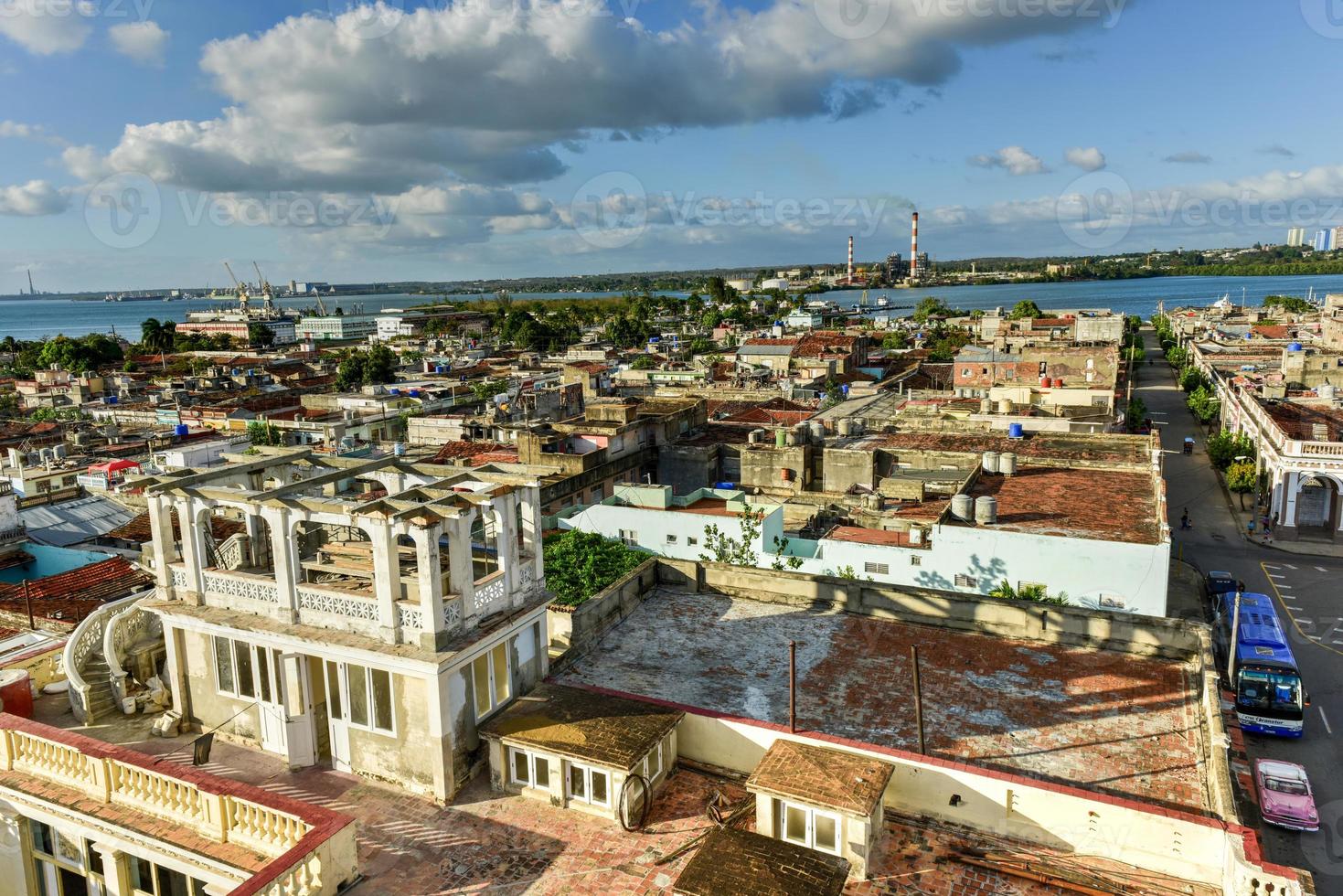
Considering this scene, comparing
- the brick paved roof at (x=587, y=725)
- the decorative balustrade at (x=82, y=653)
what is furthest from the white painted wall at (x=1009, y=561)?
the decorative balustrade at (x=82, y=653)

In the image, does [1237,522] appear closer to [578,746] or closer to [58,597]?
[578,746]

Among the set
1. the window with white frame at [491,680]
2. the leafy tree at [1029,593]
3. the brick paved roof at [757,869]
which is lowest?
the leafy tree at [1029,593]

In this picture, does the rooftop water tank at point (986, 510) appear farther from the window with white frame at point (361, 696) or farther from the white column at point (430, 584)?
the window with white frame at point (361, 696)

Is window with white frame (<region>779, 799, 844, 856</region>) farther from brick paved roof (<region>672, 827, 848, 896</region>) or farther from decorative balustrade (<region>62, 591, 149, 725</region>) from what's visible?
decorative balustrade (<region>62, 591, 149, 725</region>)

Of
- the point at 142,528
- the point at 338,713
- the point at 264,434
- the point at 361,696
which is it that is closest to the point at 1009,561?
the point at 361,696

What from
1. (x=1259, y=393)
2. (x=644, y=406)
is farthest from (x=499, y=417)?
(x=1259, y=393)

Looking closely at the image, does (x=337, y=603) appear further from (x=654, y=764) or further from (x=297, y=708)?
(x=654, y=764)

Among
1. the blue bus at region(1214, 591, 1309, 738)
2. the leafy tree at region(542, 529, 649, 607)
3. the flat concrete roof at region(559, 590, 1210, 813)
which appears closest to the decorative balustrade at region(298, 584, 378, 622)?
the flat concrete roof at region(559, 590, 1210, 813)
